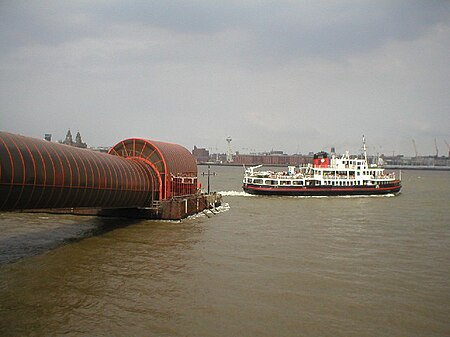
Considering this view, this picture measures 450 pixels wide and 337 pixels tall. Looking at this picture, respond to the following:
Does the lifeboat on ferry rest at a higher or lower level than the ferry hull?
higher

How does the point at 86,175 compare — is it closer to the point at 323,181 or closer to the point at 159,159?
the point at 159,159

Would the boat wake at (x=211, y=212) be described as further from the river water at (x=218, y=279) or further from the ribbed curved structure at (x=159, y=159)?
the river water at (x=218, y=279)

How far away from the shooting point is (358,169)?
7488 cm

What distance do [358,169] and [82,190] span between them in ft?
197

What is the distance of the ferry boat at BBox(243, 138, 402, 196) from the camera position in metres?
69.6

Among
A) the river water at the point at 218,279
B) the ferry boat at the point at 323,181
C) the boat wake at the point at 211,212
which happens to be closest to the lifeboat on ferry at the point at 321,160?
the ferry boat at the point at 323,181

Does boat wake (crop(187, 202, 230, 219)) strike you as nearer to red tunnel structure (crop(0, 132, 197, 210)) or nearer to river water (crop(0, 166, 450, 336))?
red tunnel structure (crop(0, 132, 197, 210))

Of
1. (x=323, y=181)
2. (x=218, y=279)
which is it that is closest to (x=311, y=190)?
(x=323, y=181)

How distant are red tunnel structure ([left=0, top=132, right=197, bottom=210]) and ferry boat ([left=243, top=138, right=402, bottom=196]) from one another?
27433 millimetres

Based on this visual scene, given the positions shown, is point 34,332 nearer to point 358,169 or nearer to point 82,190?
point 82,190

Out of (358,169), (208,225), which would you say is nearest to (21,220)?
(208,225)

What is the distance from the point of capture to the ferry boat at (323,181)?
228 ft

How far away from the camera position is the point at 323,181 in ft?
234

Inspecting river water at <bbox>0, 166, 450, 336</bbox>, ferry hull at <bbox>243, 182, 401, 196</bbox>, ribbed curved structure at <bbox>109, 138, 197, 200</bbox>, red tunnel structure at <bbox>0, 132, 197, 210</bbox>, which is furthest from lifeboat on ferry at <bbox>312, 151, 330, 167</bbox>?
ribbed curved structure at <bbox>109, 138, 197, 200</bbox>
